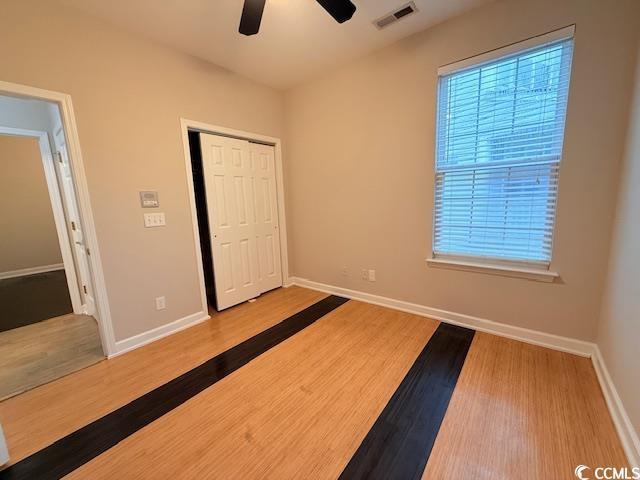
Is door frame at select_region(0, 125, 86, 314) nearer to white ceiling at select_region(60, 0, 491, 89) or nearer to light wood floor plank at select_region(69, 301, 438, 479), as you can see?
white ceiling at select_region(60, 0, 491, 89)

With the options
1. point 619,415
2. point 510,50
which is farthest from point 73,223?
point 619,415

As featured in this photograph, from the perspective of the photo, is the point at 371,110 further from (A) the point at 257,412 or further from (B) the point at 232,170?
(A) the point at 257,412

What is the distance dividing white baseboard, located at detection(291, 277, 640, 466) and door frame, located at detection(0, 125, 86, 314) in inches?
114

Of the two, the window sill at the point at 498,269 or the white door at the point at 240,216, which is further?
the white door at the point at 240,216

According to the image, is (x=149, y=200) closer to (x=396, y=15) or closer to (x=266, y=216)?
(x=266, y=216)

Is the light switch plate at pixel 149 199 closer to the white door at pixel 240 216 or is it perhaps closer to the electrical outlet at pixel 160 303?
the white door at pixel 240 216

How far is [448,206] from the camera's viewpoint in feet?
7.99

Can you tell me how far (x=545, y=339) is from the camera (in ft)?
6.86

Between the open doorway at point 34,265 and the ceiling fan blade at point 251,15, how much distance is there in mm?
1515

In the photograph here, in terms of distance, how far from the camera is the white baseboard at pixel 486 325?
78.3 inches

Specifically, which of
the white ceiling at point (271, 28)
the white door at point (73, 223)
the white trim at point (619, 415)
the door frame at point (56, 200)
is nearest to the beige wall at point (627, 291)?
the white trim at point (619, 415)

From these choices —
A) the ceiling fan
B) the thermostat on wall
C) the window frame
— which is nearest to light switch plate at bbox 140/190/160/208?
the thermostat on wall

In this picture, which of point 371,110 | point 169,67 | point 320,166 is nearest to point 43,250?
point 169,67

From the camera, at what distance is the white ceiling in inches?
75.0
